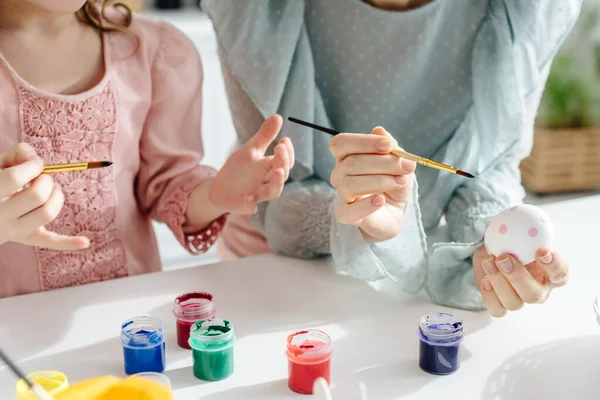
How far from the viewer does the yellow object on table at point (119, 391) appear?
23.2 inches

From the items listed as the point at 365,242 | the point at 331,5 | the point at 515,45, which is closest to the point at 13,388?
the point at 365,242

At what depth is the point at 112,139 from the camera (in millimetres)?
976

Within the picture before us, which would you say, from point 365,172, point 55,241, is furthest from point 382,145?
point 55,241

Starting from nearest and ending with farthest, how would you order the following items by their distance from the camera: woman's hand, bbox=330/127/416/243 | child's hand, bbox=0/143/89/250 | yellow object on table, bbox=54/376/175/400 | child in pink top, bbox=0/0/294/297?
yellow object on table, bbox=54/376/175/400, child's hand, bbox=0/143/89/250, woman's hand, bbox=330/127/416/243, child in pink top, bbox=0/0/294/297

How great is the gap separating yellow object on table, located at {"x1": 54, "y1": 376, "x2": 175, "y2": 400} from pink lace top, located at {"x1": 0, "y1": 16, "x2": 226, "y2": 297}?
0.41 m

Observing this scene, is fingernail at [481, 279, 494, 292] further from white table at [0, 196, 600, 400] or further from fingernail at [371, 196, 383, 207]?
fingernail at [371, 196, 383, 207]

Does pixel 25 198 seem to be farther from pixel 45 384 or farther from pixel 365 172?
pixel 365 172

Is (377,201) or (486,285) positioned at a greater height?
(377,201)

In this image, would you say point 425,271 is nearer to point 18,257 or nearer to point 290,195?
point 290,195

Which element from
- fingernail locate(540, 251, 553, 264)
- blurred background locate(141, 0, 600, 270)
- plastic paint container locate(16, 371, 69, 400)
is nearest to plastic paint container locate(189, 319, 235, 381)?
plastic paint container locate(16, 371, 69, 400)

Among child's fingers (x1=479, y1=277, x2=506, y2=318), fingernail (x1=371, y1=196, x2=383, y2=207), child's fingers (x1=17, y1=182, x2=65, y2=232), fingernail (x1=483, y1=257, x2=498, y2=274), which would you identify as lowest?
child's fingers (x1=479, y1=277, x2=506, y2=318)

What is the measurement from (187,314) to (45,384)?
6.8 inches

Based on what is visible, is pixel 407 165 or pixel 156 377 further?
pixel 407 165

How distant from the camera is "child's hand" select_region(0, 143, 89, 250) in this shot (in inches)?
27.1
